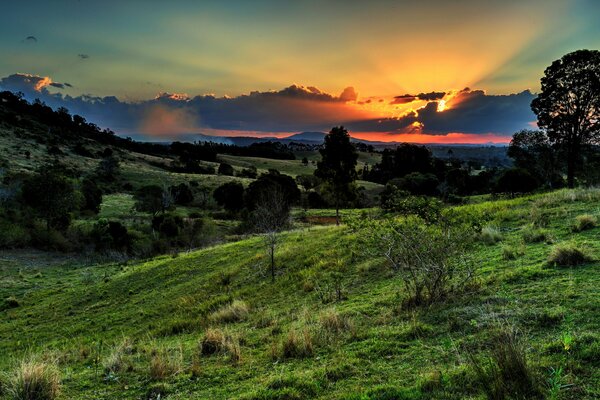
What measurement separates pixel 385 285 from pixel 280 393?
7.32 m

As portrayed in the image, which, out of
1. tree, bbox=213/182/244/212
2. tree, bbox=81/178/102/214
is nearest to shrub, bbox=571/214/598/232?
tree, bbox=213/182/244/212

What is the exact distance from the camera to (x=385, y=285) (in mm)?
12977

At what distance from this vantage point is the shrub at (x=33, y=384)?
7113 millimetres

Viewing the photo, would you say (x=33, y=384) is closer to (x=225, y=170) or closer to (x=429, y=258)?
(x=429, y=258)

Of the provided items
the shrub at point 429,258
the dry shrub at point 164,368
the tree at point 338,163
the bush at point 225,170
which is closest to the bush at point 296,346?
the dry shrub at point 164,368

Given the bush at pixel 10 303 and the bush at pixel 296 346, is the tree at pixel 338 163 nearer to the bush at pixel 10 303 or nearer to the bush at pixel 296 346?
the bush at pixel 10 303

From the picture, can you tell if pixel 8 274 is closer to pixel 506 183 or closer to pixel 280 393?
pixel 280 393

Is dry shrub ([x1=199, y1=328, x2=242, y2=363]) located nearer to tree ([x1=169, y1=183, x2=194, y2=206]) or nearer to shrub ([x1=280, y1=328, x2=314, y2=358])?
shrub ([x1=280, y1=328, x2=314, y2=358])

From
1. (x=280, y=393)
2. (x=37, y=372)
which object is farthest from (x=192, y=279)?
(x=280, y=393)

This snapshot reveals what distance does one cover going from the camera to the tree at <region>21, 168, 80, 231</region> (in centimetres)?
5122

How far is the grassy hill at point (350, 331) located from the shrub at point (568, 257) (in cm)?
25

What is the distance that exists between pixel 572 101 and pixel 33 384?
4564cm

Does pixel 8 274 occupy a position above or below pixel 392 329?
below

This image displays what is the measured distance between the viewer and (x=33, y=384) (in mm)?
7223
